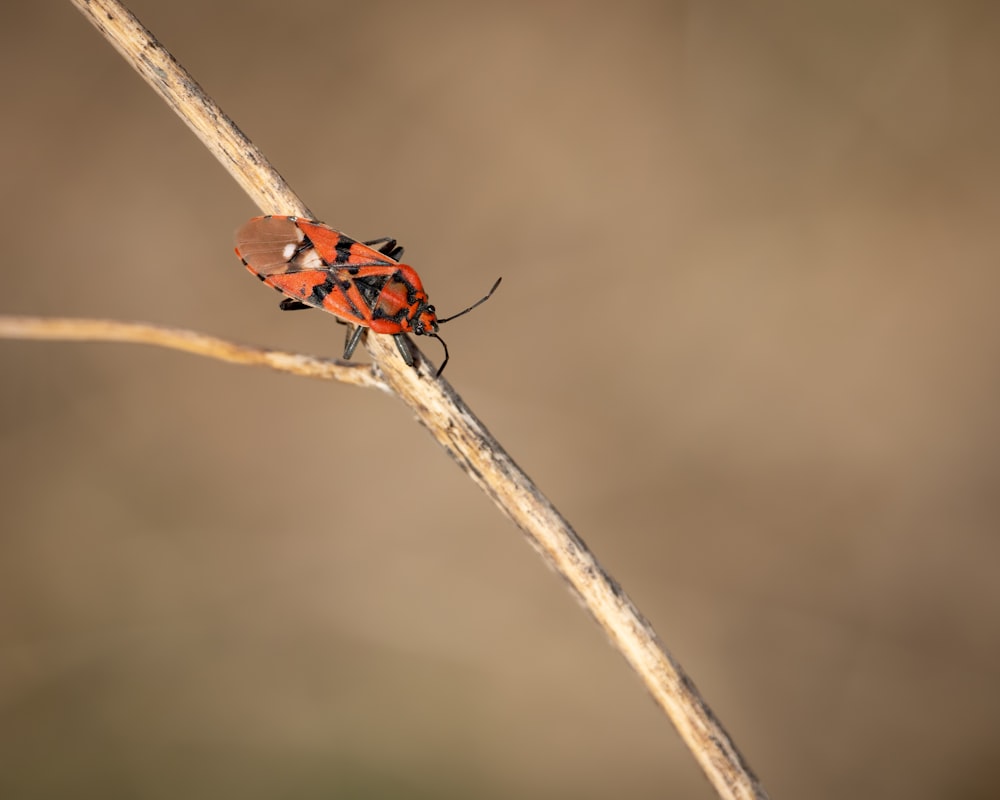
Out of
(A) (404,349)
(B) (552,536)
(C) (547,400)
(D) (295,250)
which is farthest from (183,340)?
(C) (547,400)

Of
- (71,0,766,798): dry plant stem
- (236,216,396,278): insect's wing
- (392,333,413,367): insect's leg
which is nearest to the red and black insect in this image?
(236,216,396,278): insect's wing

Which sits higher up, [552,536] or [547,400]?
[552,536]

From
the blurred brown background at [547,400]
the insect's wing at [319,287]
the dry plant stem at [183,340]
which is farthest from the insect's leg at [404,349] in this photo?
the blurred brown background at [547,400]

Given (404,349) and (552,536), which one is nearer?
(552,536)

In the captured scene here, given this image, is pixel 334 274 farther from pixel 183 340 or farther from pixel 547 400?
pixel 547 400

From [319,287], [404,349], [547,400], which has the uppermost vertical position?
[404,349]

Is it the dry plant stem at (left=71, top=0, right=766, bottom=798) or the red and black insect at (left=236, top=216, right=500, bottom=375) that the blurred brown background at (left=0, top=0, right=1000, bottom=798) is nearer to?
the red and black insect at (left=236, top=216, right=500, bottom=375)

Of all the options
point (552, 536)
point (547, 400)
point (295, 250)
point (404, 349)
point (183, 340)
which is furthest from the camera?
point (547, 400)

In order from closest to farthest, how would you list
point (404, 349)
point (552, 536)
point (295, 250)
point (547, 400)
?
point (552, 536) → point (404, 349) → point (295, 250) → point (547, 400)
